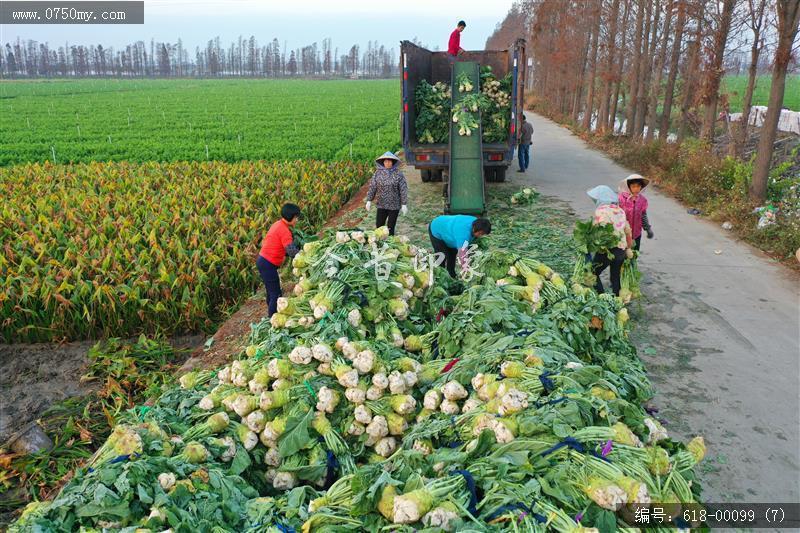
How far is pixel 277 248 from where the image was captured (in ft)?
22.0

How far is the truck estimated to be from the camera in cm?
1235

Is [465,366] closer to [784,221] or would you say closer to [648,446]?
[648,446]

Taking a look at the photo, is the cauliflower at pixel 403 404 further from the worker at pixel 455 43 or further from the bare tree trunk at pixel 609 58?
the bare tree trunk at pixel 609 58

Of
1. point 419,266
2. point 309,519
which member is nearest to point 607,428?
point 309,519

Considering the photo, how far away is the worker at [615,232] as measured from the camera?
6.98 metres

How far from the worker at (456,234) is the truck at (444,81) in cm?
498

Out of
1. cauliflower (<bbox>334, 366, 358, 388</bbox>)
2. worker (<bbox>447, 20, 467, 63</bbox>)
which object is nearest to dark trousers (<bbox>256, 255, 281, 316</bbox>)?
cauliflower (<bbox>334, 366, 358, 388</bbox>)

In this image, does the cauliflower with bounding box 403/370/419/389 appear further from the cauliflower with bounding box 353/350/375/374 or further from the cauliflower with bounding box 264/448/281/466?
the cauliflower with bounding box 264/448/281/466

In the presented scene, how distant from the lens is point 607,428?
315 cm

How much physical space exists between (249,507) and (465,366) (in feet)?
5.92

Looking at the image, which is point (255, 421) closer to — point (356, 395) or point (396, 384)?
point (356, 395)

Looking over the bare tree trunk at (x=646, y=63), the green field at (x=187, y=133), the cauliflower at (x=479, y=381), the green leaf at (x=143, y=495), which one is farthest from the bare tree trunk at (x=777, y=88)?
the green leaf at (x=143, y=495)

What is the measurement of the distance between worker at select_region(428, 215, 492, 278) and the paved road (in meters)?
2.32

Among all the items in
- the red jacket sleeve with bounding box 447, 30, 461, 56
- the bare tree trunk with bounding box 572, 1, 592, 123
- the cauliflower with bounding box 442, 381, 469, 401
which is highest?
the bare tree trunk with bounding box 572, 1, 592, 123
